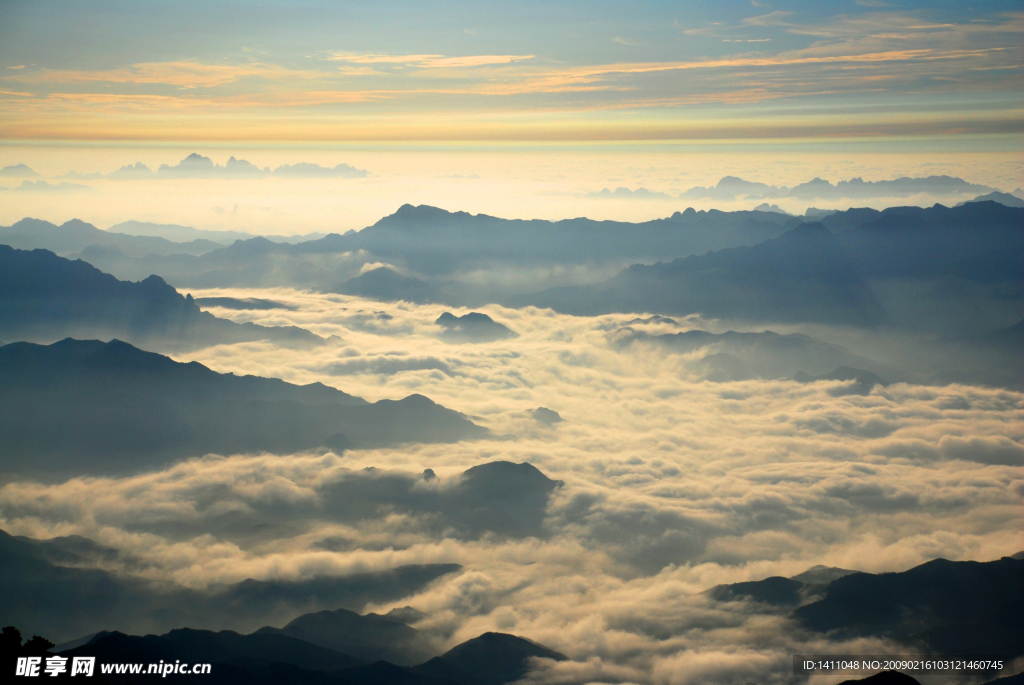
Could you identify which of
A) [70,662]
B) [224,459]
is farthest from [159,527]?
[70,662]

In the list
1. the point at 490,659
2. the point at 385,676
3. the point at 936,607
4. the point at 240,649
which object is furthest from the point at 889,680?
the point at 240,649

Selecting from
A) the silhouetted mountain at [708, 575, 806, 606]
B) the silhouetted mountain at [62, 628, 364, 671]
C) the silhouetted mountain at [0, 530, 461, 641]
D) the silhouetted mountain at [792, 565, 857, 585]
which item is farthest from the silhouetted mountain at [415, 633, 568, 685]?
the silhouetted mountain at [792, 565, 857, 585]

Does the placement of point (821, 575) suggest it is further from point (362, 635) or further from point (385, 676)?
point (362, 635)

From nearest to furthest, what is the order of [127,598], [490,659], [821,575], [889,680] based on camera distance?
[889,680], [490,659], [127,598], [821,575]

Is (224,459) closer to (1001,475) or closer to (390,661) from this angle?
(390,661)

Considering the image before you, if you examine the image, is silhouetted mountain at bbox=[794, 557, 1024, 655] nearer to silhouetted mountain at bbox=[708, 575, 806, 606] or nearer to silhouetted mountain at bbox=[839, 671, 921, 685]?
silhouetted mountain at bbox=[708, 575, 806, 606]

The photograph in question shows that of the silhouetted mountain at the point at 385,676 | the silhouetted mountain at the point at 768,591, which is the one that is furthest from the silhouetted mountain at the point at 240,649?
the silhouetted mountain at the point at 768,591
